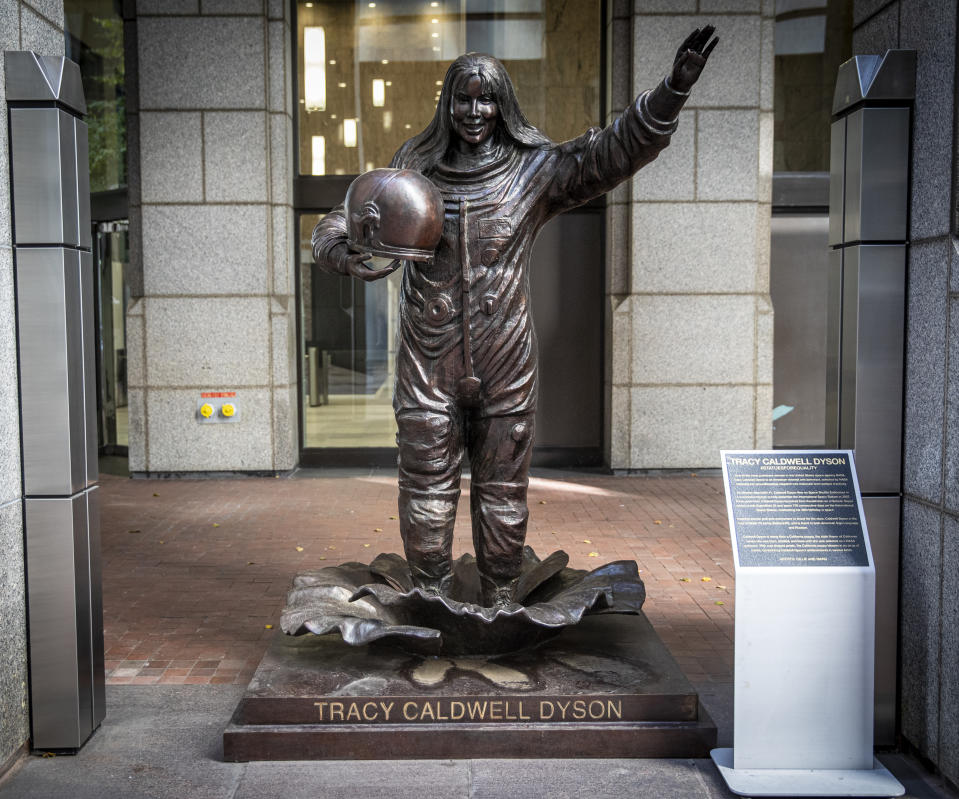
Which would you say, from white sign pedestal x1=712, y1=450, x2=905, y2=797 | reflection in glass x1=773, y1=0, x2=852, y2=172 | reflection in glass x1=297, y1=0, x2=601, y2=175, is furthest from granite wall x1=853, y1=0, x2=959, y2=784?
reflection in glass x1=773, y1=0, x2=852, y2=172

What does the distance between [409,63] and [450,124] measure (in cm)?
686

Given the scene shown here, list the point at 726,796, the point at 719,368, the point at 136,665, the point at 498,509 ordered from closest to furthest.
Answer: the point at 726,796 < the point at 498,509 < the point at 136,665 < the point at 719,368

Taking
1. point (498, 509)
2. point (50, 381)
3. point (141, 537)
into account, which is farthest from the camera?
point (141, 537)

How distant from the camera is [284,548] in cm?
721

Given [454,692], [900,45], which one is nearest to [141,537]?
[454,692]

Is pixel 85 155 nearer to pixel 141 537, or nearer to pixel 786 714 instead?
pixel 786 714

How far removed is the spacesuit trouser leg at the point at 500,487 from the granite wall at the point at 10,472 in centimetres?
182

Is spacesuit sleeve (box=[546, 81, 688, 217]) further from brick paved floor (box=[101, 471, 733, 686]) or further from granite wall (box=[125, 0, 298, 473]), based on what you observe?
granite wall (box=[125, 0, 298, 473])

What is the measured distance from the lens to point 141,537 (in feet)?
25.0

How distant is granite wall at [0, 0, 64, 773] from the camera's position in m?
3.67

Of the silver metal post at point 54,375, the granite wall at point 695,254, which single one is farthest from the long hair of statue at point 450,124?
the granite wall at point 695,254

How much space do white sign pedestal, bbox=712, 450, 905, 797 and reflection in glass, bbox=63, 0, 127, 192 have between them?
987 cm

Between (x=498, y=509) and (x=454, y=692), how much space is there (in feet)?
2.83

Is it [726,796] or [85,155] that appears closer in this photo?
[726,796]
